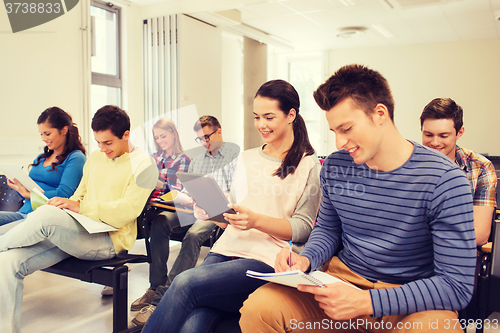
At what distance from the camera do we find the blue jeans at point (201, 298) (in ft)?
4.22

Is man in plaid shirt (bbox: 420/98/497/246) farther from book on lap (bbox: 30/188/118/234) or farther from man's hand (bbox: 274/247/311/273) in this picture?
book on lap (bbox: 30/188/118/234)

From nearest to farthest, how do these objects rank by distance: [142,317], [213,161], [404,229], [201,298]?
1. [404,229]
2. [201,298]
3. [142,317]
4. [213,161]

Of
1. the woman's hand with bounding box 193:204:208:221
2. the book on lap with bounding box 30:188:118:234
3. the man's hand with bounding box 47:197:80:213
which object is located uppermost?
the woman's hand with bounding box 193:204:208:221

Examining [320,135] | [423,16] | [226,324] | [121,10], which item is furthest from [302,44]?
[226,324]

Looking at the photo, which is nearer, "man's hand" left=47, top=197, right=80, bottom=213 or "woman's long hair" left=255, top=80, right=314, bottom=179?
"woman's long hair" left=255, top=80, right=314, bottom=179

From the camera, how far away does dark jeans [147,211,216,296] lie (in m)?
2.39

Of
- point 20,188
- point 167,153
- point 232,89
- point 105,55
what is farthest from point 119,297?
point 232,89

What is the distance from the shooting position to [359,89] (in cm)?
115

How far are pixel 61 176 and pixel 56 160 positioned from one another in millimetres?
126

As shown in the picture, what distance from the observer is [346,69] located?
1.21 meters

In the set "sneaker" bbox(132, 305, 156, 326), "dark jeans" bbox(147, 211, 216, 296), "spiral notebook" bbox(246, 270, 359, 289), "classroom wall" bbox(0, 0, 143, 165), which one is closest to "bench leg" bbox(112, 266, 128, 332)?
→ "sneaker" bbox(132, 305, 156, 326)

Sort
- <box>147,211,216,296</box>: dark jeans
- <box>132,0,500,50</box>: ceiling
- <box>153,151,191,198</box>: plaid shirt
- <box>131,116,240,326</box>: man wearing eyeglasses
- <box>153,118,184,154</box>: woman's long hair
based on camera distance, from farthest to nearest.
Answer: <box>132,0,500,50</box>: ceiling < <box>153,118,184,154</box>: woman's long hair < <box>153,151,191,198</box>: plaid shirt < <box>147,211,216,296</box>: dark jeans < <box>131,116,240,326</box>: man wearing eyeglasses

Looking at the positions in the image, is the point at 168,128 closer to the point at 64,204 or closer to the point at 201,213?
the point at 64,204

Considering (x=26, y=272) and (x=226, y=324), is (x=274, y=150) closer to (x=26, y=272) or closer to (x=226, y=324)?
(x=226, y=324)
